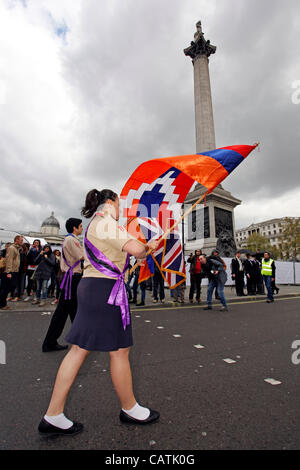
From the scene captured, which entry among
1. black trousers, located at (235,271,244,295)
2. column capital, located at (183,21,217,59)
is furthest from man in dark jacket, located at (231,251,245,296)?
column capital, located at (183,21,217,59)

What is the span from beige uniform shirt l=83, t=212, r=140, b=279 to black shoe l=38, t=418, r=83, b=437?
103 cm

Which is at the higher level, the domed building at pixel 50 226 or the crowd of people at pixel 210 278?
the domed building at pixel 50 226

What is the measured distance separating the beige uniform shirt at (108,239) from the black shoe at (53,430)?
40.7 inches

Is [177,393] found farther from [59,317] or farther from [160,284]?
[160,284]

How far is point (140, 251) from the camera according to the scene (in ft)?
5.56

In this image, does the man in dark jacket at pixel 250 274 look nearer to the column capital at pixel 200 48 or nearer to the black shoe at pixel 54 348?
the black shoe at pixel 54 348

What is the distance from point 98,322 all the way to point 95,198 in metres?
1.00

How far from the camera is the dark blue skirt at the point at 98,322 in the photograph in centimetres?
175

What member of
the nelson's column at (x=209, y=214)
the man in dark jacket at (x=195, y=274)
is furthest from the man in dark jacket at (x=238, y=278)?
the nelson's column at (x=209, y=214)

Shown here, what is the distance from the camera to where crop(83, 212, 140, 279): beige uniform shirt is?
1.78 m

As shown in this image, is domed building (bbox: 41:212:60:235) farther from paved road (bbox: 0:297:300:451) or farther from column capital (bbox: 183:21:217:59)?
paved road (bbox: 0:297:300:451)

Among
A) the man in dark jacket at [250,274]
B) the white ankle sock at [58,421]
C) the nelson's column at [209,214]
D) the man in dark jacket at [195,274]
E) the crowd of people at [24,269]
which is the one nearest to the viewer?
the white ankle sock at [58,421]

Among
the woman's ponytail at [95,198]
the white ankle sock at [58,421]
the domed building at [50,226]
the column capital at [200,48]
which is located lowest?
the white ankle sock at [58,421]

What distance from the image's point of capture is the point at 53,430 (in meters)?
1.70
